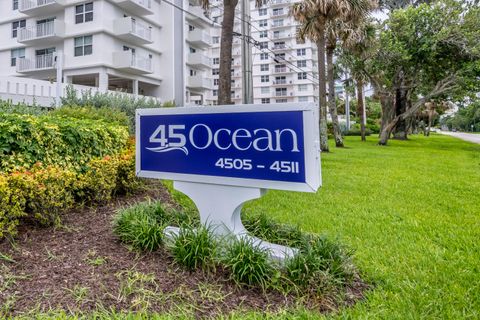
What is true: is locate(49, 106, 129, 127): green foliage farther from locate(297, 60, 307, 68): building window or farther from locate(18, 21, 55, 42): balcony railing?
locate(297, 60, 307, 68): building window

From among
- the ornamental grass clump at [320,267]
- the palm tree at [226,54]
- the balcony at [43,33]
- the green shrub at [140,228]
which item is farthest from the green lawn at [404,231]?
the balcony at [43,33]

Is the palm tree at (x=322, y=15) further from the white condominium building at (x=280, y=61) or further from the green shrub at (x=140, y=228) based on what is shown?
the white condominium building at (x=280, y=61)

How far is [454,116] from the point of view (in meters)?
97.4

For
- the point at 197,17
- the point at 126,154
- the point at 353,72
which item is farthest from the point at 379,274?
the point at 197,17

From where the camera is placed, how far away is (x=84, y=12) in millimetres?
22812

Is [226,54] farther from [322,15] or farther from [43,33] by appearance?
[43,33]

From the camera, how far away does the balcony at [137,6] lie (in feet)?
75.9

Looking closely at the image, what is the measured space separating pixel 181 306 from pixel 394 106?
26834 mm

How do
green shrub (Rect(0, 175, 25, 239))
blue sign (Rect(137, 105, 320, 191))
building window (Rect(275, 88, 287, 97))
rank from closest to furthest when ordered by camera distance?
blue sign (Rect(137, 105, 320, 191)) < green shrub (Rect(0, 175, 25, 239)) < building window (Rect(275, 88, 287, 97))

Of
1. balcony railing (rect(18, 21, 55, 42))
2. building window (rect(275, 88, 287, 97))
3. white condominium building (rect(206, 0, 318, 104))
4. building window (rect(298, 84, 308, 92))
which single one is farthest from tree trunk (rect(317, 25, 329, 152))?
building window (rect(275, 88, 287, 97))

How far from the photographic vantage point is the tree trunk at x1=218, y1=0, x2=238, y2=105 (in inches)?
435

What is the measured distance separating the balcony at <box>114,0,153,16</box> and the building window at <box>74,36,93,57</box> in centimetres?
333

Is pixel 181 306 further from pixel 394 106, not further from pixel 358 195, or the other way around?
pixel 394 106

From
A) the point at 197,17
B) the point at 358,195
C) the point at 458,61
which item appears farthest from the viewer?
the point at 197,17
